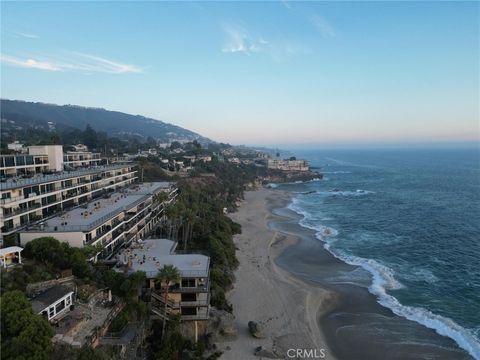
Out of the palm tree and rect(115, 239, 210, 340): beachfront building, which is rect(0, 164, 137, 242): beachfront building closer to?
rect(115, 239, 210, 340): beachfront building

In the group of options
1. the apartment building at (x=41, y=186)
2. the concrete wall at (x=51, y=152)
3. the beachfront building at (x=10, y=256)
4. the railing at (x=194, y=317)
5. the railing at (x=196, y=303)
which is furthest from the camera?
the concrete wall at (x=51, y=152)

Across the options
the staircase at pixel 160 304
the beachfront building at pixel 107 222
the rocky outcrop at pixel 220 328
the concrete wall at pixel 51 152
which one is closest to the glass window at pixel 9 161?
the concrete wall at pixel 51 152

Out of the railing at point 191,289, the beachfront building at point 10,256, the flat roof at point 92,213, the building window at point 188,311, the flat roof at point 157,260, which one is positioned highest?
the flat roof at point 92,213

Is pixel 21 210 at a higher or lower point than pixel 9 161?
lower

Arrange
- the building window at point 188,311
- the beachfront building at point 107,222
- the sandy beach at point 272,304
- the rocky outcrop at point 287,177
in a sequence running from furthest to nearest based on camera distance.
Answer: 1. the rocky outcrop at point 287,177
2. the beachfront building at point 107,222
3. the sandy beach at point 272,304
4. the building window at point 188,311

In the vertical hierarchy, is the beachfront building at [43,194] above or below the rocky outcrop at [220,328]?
above

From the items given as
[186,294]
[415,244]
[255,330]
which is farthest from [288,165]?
[186,294]

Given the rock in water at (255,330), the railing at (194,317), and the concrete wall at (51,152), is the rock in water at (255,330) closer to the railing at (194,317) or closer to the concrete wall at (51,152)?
the railing at (194,317)

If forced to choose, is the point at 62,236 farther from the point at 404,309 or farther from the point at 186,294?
the point at 404,309
